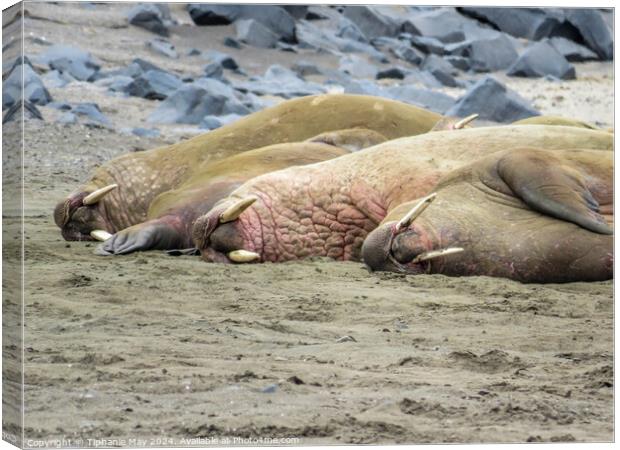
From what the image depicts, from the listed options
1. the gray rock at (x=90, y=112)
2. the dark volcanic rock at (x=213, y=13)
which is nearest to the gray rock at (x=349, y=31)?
the dark volcanic rock at (x=213, y=13)

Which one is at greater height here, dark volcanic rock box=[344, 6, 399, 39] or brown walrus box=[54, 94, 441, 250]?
dark volcanic rock box=[344, 6, 399, 39]

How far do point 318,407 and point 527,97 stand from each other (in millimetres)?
2958

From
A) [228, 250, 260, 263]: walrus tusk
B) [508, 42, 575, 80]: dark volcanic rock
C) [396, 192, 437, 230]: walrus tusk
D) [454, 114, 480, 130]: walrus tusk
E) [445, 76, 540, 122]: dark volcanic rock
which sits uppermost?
[508, 42, 575, 80]: dark volcanic rock

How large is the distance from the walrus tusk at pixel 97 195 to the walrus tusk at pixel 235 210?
4.01 feet

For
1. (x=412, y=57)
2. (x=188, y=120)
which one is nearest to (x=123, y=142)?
(x=188, y=120)

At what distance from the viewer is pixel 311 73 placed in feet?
26.6

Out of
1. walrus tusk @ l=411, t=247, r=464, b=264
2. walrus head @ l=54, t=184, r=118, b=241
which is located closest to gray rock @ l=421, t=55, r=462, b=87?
walrus tusk @ l=411, t=247, r=464, b=264

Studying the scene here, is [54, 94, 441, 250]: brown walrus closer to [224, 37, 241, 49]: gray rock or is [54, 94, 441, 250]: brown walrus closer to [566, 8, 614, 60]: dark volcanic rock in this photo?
[224, 37, 241, 49]: gray rock

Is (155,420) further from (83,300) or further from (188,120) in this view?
(188,120)

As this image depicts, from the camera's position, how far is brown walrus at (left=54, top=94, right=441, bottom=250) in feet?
31.9

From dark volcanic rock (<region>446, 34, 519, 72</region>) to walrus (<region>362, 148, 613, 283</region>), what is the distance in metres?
0.53

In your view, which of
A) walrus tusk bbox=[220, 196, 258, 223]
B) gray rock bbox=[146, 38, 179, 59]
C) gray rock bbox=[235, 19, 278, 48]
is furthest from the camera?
walrus tusk bbox=[220, 196, 258, 223]

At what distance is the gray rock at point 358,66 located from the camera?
7918 millimetres

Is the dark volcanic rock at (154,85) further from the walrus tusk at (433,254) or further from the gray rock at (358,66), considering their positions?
the walrus tusk at (433,254)
